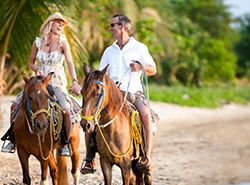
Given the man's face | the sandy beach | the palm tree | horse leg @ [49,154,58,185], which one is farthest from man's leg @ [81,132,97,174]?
the palm tree

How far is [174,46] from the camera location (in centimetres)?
2180

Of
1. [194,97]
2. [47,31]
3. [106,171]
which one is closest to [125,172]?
[106,171]

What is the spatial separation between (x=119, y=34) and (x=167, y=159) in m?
5.01

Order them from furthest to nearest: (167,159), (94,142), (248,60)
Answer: (248,60) < (167,159) < (94,142)

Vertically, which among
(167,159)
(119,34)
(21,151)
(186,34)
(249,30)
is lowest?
(167,159)

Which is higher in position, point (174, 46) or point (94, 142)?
point (174, 46)

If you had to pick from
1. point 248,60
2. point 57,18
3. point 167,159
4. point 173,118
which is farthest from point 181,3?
point 57,18

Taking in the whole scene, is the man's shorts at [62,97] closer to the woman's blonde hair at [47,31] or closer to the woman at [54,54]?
the woman at [54,54]

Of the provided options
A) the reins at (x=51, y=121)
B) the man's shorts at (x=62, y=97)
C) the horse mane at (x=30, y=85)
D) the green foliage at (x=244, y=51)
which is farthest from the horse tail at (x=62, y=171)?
the green foliage at (x=244, y=51)

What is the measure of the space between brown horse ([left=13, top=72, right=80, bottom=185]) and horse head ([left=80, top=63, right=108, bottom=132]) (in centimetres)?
73

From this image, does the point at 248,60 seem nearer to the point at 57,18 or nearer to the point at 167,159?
the point at 167,159

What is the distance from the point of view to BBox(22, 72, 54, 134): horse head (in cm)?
429

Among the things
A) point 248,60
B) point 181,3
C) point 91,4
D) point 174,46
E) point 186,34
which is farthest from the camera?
point 248,60

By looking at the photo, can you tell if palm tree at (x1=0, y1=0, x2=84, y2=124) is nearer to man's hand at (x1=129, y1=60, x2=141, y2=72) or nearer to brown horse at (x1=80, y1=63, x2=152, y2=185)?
man's hand at (x1=129, y1=60, x2=141, y2=72)
